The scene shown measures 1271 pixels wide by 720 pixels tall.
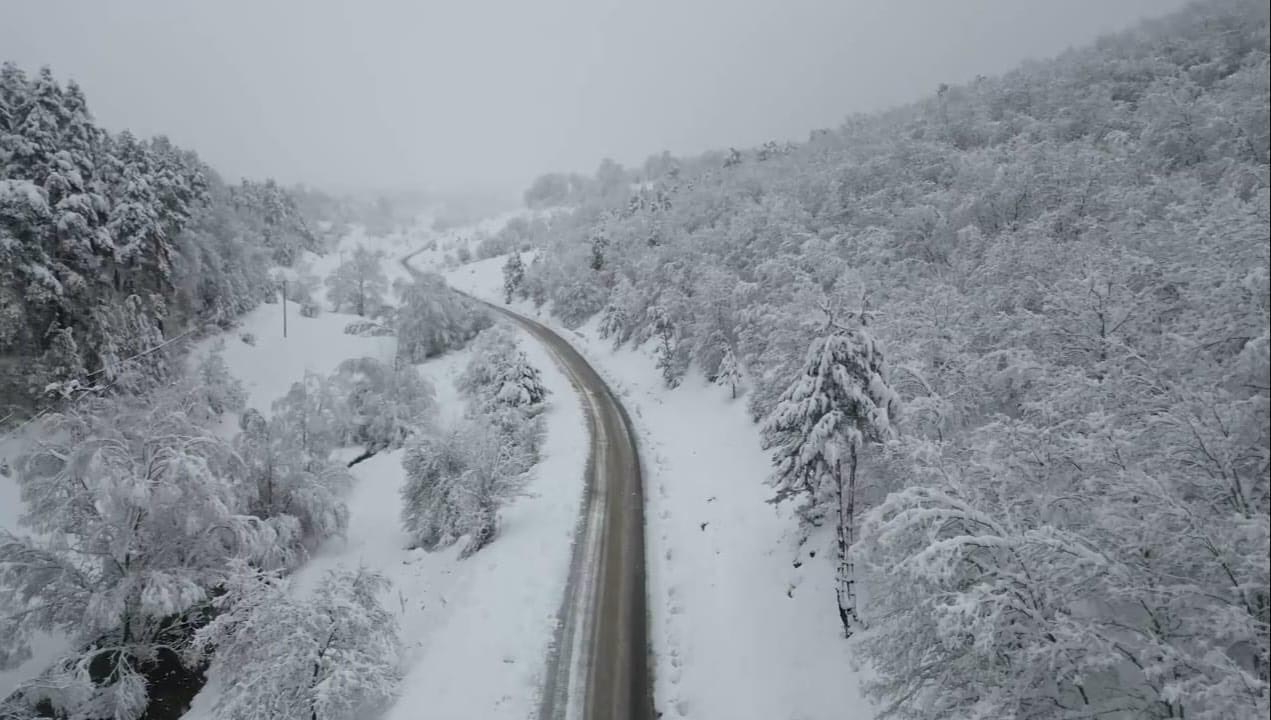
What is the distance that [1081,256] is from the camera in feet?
47.3

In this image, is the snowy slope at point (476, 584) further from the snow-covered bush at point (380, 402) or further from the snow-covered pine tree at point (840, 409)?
the snow-covered pine tree at point (840, 409)

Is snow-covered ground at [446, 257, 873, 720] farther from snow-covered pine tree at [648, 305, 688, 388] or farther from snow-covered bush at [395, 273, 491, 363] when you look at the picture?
snow-covered bush at [395, 273, 491, 363]

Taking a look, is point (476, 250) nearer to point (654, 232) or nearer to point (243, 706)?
point (654, 232)

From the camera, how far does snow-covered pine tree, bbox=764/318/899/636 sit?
11.3 m

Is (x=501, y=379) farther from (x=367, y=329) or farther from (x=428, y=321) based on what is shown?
(x=367, y=329)

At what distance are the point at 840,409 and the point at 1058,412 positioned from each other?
3693mm

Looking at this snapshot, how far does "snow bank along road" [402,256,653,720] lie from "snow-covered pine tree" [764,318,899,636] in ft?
19.9

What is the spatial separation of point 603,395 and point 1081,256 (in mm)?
25554

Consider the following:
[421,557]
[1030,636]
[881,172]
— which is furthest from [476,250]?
[1030,636]

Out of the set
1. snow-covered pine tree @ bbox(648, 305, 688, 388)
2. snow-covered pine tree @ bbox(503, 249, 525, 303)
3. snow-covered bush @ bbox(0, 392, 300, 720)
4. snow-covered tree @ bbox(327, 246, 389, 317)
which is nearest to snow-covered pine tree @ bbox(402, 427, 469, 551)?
snow-covered bush @ bbox(0, 392, 300, 720)

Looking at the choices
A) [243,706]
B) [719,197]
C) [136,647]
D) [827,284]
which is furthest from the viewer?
[719,197]

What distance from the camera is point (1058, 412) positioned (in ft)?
29.6

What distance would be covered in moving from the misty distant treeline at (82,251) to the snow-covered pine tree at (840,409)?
2590cm

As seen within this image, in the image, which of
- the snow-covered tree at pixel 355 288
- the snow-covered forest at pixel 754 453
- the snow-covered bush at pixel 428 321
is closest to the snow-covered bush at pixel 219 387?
the snow-covered forest at pixel 754 453
